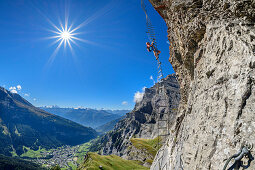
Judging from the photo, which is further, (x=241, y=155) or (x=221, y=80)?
(x=221, y=80)

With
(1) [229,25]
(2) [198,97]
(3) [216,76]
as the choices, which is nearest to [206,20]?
(1) [229,25]

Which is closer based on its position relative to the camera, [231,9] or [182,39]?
[231,9]

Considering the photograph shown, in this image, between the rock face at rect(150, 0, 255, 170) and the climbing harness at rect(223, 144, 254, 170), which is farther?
the rock face at rect(150, 0, 255, 170)

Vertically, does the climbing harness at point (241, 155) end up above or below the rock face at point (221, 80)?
below

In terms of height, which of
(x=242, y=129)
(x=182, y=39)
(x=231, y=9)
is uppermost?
(x=182, y=39)

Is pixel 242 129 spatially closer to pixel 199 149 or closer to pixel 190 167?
pixel 199 149

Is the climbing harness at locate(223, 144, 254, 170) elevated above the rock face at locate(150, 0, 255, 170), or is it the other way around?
the rock face at locate(150, 0, 255, 170)

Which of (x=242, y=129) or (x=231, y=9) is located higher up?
(x=231, y=9)

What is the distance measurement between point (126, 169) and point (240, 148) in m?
77.9

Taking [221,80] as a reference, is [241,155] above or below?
below

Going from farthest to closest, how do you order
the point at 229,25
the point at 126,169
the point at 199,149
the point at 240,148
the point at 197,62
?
the point at 126,169
the point at 197,62
the point at 229,25
the point at 199,149
the point at 240,148

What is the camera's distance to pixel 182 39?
22.5 metres

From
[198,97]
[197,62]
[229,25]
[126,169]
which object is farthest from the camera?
[126,169]

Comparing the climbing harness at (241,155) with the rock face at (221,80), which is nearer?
the climbing harness at (241,155)
